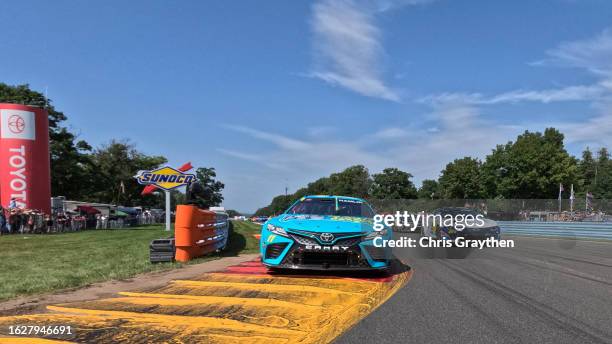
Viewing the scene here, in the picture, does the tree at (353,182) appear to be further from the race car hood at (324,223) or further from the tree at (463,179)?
the race car hood at (324,223)

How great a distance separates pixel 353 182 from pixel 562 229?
9303 centimetres

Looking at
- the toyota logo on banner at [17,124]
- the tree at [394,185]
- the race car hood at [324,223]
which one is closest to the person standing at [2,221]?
the toyota logo on banner at [17,124]

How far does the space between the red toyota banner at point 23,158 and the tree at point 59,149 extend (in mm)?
18871

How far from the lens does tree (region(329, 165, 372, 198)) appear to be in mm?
114562

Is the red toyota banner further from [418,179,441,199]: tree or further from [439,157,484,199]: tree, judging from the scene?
[418,179,441,199]: tree

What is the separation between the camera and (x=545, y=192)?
59.9 metres

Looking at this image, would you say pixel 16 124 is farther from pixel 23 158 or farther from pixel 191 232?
pixel 191 232

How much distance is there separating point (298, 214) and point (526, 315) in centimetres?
411

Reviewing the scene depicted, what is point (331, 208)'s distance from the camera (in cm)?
829

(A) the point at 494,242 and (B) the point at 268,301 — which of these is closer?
(B) the point at 268,301

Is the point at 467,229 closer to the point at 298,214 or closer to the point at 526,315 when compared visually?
the point at 298,214

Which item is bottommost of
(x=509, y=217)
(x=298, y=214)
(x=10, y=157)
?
(x=509, y=217)

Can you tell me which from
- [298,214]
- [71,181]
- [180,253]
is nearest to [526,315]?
[298,214]

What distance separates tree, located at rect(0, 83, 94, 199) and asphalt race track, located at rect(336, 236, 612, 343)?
45.4 m
